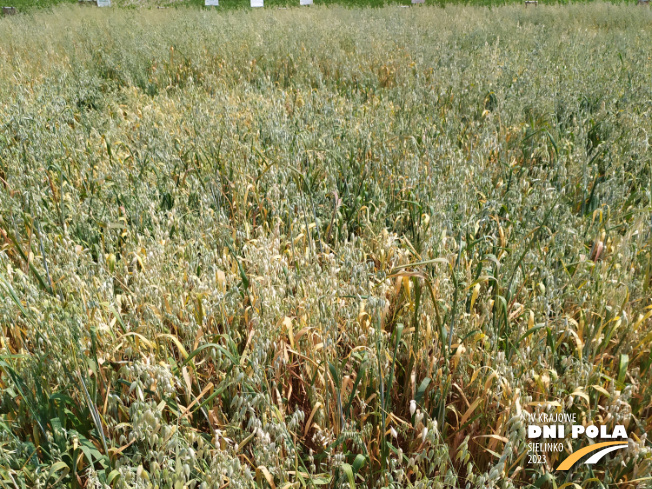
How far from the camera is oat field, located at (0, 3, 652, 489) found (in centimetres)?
139

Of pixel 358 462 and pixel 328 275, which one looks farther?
pixel 328 275

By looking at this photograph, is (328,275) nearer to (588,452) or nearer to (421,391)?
(421,391)

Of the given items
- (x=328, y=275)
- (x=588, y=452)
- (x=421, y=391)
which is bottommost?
(x=588, y=452)

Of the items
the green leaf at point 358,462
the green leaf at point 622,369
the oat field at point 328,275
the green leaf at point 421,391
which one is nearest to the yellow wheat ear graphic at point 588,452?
the oat field at point 328,275

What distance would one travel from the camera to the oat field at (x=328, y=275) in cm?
139

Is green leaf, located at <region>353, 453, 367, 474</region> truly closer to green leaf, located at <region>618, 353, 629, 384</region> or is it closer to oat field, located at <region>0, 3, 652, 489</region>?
oat field, located at <region>0, 3, 652, 489</region>

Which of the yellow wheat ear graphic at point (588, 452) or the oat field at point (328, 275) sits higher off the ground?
the oat field at point (328, 275)

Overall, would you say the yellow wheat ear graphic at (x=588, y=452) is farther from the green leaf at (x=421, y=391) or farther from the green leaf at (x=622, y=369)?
the green leaf at (x=421, y=391)

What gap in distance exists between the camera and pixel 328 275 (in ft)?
6.15

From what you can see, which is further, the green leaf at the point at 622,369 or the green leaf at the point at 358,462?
the green leaf at the point at 622,369

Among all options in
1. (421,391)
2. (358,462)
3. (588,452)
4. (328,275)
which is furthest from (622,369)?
(328,275)

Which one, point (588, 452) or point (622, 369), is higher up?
point (622, 369)

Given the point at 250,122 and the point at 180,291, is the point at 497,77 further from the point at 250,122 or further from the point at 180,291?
the point at 180,291

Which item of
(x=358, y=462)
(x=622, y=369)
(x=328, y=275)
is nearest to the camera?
(x=358, y=462)
